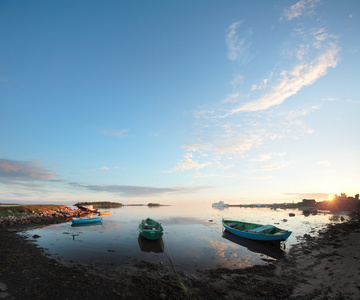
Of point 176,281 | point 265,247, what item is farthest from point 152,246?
point 265,247

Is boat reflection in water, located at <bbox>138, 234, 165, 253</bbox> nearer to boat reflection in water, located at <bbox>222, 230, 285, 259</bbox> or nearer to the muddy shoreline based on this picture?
the muddy shoreline

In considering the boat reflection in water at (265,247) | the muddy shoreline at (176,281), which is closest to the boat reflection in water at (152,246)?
the muddy shoreline at (176,281)

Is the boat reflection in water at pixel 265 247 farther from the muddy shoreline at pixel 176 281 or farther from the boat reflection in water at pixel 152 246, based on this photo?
the boat reflection in water at pixel 152 246

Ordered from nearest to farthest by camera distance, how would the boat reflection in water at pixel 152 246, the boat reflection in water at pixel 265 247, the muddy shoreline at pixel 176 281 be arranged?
1. the muddy shoreline at pixel 176 281
2. the boat reflection in water at pixel 265 247
3. the boat reflection in water at pixel 152 246

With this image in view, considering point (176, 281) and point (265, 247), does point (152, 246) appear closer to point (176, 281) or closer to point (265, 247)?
point (176, 281)

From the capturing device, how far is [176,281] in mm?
12328

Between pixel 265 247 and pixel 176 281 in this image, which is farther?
pixel 265 247

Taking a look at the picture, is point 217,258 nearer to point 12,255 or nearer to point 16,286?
point 16,286

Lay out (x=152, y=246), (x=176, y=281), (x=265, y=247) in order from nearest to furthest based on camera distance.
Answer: (x=176, y=281)
(x=152, y=246)
(x=265, y=247)

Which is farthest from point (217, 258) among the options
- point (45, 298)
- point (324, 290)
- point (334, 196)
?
point (334, 196)

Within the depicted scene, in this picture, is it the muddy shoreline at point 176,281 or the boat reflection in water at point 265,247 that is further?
the boat reflection in water at point 265,247

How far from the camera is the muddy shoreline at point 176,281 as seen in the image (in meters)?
9.93

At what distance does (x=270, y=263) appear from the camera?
16.9m

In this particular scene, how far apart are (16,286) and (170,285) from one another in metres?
8.77
